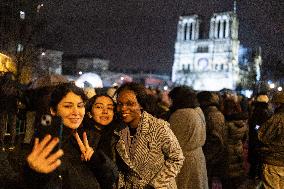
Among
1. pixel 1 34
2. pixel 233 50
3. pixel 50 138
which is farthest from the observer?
pixel 233 50

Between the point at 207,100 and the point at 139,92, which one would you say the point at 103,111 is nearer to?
the point at 139,92

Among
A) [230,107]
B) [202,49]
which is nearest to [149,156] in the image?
[230,107]

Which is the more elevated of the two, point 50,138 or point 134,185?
point 50,138

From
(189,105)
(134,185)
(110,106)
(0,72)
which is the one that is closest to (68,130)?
(134,185)

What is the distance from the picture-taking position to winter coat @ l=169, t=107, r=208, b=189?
4660 millimetres

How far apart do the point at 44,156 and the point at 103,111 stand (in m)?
2.05

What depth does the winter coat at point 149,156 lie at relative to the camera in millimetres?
3215

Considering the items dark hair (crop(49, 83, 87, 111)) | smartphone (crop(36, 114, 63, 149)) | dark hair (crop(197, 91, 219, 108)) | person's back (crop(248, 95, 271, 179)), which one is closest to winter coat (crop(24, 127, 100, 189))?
dark hair (crop(49, 83, 87, 111))

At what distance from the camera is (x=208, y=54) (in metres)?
96.4

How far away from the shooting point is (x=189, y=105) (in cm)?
484

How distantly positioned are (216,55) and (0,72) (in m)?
90.2

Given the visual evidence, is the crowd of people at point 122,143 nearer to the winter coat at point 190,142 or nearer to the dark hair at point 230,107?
the winter coat at point 190,142

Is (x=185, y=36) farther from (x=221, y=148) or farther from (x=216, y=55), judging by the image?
(x=221, y=148)

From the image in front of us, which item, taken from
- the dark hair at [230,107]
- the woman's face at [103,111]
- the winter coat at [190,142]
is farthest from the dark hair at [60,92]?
the dark hair at [230,107]
